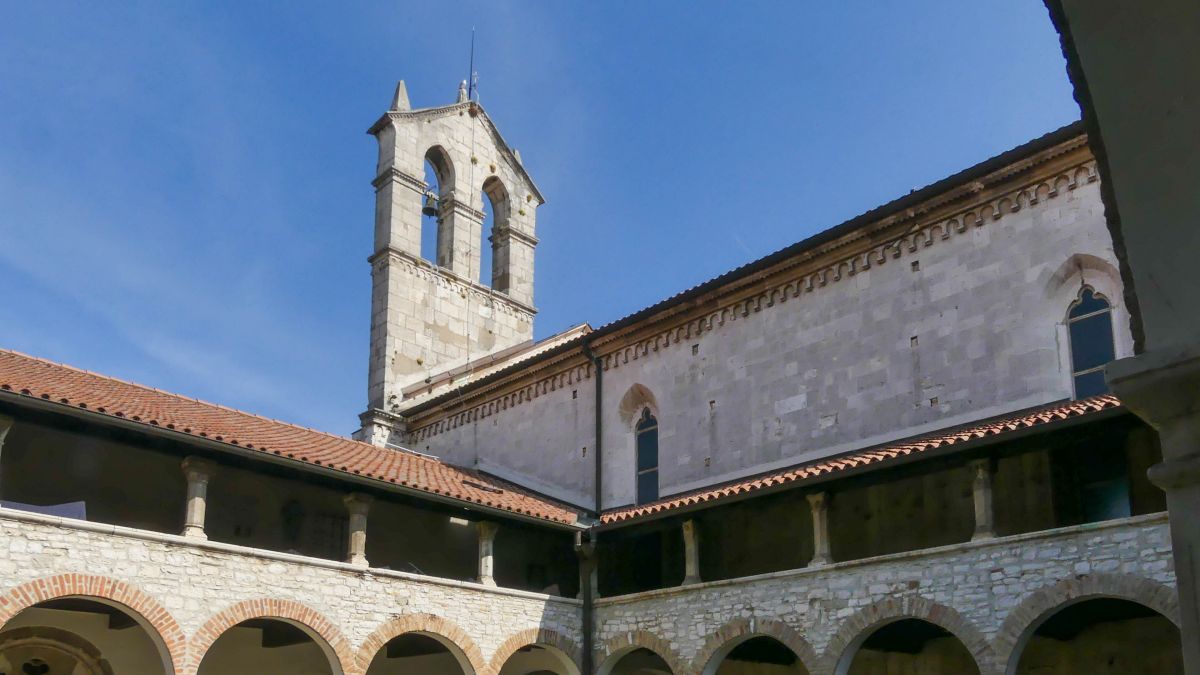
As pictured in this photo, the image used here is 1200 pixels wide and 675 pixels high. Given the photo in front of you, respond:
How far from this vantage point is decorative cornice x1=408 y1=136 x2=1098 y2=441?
16.9 m

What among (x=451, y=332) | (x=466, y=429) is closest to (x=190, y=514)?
(x=466, y=429)

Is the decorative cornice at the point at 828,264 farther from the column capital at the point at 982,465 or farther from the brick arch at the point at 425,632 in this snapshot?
the brick arch at the point at 425,632

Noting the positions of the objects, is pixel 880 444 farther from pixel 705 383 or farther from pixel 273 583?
pixel 273 583

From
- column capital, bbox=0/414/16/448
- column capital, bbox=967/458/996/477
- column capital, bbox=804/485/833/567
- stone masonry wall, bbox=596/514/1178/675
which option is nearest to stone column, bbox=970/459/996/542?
column capital, bbox=967/458/996/477

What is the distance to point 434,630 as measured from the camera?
1680 centimetres

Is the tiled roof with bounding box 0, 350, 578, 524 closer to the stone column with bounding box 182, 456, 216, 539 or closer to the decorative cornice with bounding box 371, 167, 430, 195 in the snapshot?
the stone column with bounding box 182, 456, 216, 539

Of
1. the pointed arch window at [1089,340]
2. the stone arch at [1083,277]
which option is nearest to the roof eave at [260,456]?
the pointed arch window at [1089,340]

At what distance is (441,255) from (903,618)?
646 inches

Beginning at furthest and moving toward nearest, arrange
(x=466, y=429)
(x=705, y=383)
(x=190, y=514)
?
(x=466, y=429)
(x=705, y=383)
(x=190, y=514)

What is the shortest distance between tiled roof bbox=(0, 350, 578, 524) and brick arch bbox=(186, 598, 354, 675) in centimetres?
189

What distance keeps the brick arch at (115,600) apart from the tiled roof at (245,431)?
6.28ft

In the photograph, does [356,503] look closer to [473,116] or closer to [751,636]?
[751,636]

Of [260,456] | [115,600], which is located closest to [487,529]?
[260,456]

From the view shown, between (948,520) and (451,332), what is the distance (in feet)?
46.8
